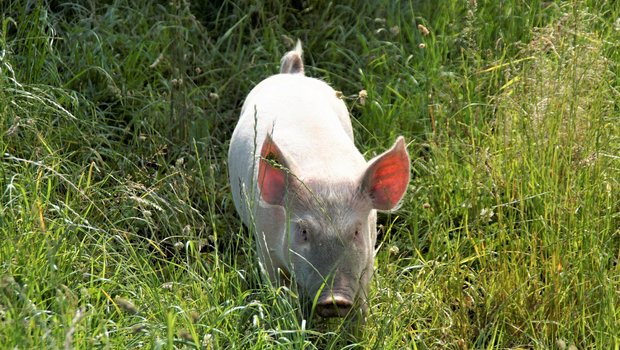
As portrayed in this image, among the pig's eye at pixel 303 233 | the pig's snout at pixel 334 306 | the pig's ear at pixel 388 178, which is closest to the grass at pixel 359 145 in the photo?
the pig's snout at pixel 334 306

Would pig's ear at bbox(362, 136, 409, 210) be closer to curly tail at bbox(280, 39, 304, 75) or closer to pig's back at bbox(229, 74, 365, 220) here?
pig's back at bbox(229, 74, 365, 220)

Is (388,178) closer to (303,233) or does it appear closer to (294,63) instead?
(303,233)

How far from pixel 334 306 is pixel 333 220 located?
40 centimetres

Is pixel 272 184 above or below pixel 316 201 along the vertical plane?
below

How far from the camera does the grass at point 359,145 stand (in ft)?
13.0

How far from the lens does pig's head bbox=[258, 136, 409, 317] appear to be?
13.3 ft

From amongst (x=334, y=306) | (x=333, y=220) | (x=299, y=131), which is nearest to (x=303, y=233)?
(x=333, y=220)

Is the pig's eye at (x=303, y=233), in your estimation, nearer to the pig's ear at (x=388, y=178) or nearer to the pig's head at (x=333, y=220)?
the pig's head at (x=333, y=220)

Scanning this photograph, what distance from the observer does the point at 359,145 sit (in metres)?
5.96

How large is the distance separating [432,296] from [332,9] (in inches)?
116

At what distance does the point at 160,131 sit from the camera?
6.00 m

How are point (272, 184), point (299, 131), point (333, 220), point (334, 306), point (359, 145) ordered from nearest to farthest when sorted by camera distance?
point (334, 306) → point (333, 220) → point (272, 184) → point (299, 131) → point (359, 145)

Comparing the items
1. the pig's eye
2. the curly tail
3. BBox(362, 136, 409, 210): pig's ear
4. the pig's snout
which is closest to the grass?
the pig's snout

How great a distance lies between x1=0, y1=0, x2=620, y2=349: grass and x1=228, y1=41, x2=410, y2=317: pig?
14cm
